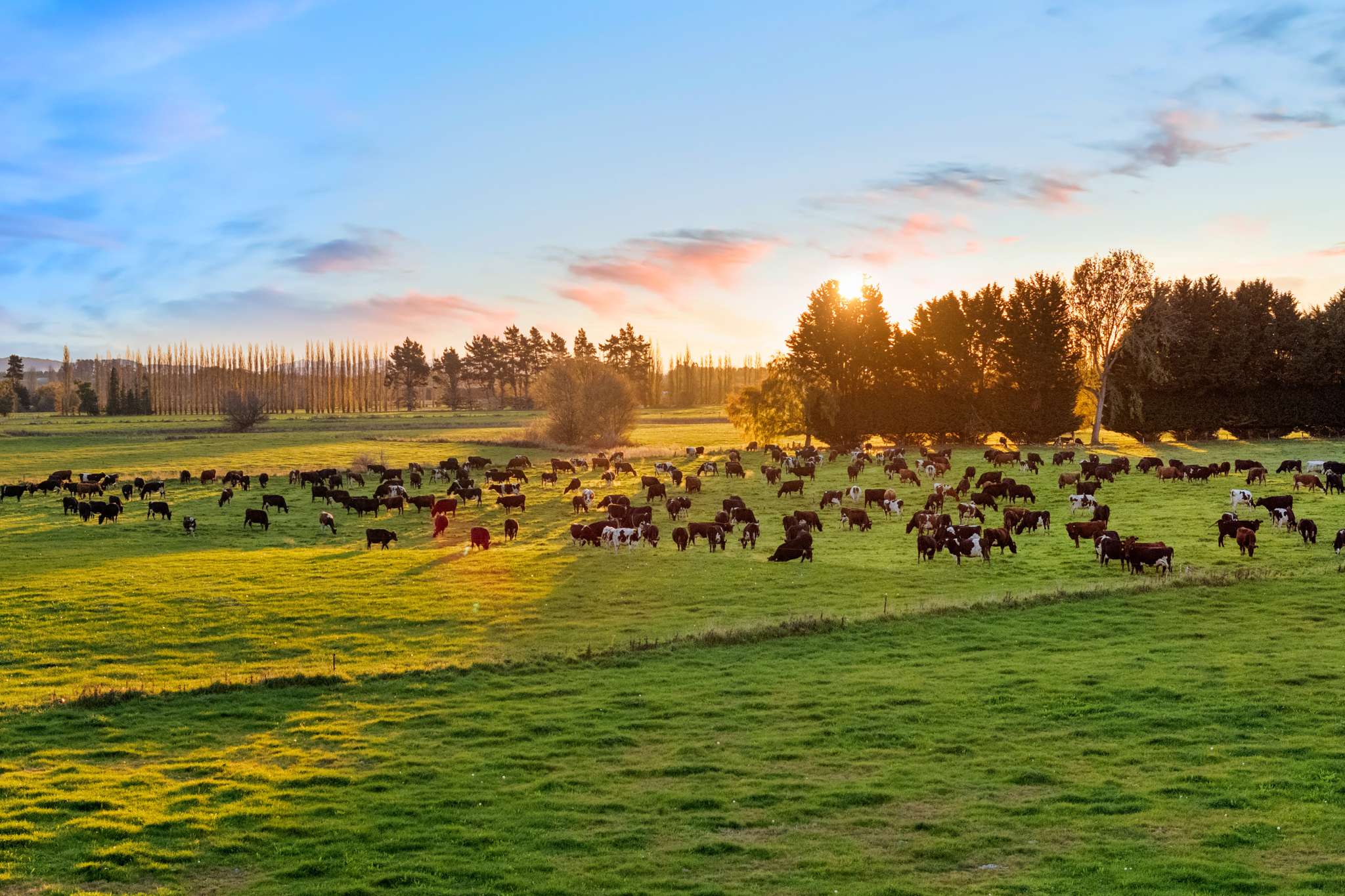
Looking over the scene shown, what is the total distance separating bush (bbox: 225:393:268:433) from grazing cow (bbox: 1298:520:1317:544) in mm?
109163

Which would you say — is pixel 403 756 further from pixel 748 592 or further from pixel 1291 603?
pixel 1291 603

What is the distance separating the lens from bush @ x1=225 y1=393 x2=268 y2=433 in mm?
118438

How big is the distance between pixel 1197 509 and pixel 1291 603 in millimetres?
19688

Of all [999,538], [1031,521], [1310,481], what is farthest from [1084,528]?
[1310,481]

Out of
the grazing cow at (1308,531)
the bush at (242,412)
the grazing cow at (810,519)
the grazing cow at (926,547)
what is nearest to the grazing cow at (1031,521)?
the grazing cow at (926,547)

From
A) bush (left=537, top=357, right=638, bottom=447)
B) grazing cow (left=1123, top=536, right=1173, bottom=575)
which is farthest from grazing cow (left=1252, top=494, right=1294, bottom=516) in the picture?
bush (left=537, top=357, right=638, bottom=447)

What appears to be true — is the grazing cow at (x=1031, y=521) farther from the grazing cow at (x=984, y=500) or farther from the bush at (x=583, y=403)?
the bush at (x=583, y=403)

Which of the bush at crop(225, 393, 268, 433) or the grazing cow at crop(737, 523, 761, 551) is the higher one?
the bush at crop(225, 393, 268, 433)

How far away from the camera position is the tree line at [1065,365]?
8781cm

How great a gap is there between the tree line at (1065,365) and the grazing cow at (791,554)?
2173 inches

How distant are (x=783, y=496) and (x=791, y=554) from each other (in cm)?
1894

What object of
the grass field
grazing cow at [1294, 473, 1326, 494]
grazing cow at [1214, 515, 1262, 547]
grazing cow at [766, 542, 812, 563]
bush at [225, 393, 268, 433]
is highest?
bush at [225, 393, 268, 433]

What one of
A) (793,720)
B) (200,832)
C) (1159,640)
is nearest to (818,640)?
(793,720)

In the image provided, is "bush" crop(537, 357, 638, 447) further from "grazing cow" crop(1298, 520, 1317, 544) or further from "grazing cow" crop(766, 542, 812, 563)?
"grazing cow" crop(1298, 520, 1317, 544)
